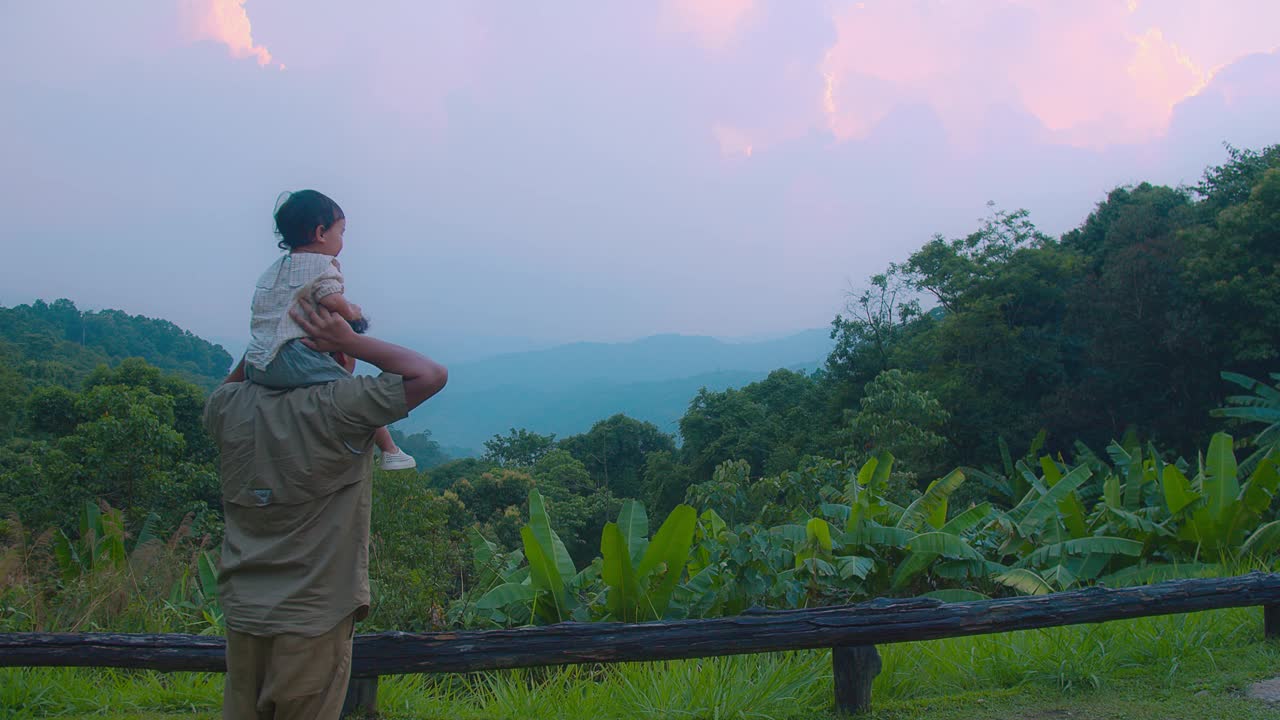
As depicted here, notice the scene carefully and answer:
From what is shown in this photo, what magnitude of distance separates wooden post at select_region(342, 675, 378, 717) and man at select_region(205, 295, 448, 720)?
49.5 inches

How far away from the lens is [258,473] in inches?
68.3

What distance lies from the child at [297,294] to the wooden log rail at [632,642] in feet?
3.98

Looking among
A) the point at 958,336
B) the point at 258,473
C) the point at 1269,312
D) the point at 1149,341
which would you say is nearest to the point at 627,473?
the point at 958,336

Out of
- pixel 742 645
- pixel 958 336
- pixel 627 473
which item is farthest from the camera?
pixel 627 473

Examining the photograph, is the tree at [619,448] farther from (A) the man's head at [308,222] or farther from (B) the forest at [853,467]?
(A) the man's head at [308,222]

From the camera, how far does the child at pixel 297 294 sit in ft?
5.88

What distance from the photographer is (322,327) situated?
180 cm

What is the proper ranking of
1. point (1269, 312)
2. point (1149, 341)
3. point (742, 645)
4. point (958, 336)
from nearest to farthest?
1. point (742, 645)
2. point (1269, 312)
3. point (1149, 341)
4. point (958, 336)

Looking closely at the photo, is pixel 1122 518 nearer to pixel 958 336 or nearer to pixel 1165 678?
pixel 1165 678

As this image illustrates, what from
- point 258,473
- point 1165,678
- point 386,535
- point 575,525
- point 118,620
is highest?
point 258,473

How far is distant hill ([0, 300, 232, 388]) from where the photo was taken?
47219 millimetres

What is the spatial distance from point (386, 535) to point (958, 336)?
24.0m

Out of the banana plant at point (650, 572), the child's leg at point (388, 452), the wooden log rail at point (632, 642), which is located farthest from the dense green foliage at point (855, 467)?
the child's leg at point (388, 452)

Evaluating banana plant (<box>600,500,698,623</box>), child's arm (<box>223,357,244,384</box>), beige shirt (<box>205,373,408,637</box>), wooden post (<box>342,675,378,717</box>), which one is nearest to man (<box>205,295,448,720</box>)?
beige shirt (<box>205,373,408,637</box>)
